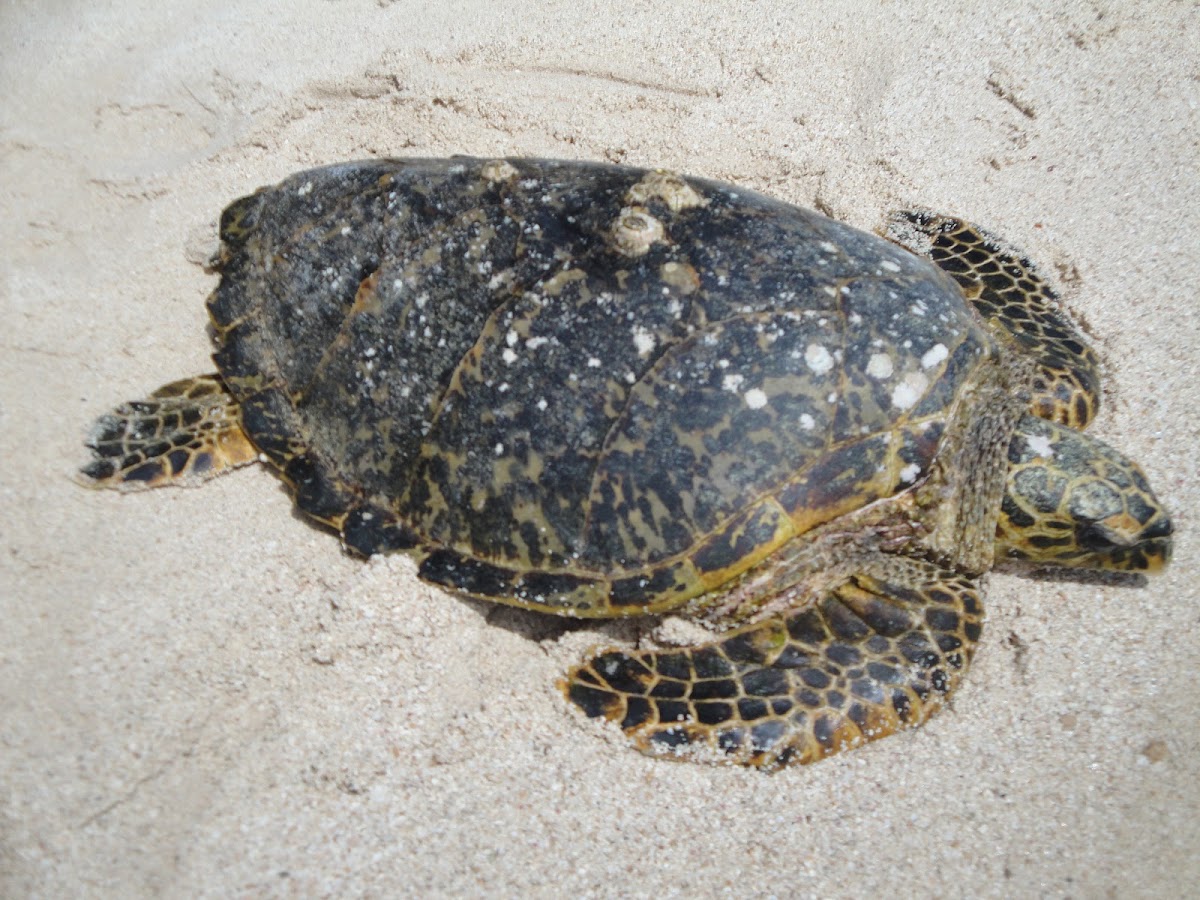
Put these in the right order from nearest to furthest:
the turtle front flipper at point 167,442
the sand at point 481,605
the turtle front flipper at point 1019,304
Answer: the sand at point 481,605
the turtle front flipper at point 167,442
the turtle front flipper at point 1019,304

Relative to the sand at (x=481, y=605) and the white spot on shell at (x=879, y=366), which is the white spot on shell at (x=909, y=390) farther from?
the sand at (x=481, y=605)

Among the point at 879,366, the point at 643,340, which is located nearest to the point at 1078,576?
the point at 879,366

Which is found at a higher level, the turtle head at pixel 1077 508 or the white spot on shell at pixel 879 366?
the white spot on shell at pixel 879 366

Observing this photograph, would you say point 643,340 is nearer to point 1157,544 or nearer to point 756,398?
point 756,398

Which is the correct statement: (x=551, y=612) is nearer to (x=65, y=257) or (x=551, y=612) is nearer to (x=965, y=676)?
(x=965, y=676)

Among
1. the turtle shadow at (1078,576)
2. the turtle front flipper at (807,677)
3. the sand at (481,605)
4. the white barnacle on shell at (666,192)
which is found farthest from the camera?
the turtle shadow at (1078,576)

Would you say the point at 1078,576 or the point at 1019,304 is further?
the point at 1019,304

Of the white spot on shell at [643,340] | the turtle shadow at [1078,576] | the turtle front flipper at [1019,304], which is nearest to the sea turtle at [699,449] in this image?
the white spot on shell at [643,340]

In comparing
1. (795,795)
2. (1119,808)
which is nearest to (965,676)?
(1119,808)
